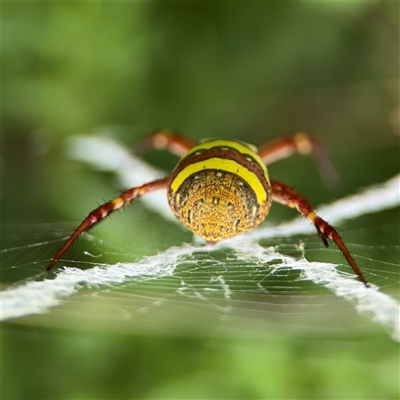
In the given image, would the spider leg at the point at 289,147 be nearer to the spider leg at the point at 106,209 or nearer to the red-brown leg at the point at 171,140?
the red-brown leg at the point at 171,140

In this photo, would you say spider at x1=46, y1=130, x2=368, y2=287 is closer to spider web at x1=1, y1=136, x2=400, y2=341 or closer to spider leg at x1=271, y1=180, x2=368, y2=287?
spider leg at x1=271, y1=180, x2=368, y2=287

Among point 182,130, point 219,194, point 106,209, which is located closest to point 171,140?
point 182,130

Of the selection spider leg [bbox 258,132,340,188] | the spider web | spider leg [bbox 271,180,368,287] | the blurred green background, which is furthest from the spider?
spider leg [bbox 258,132,340,188]

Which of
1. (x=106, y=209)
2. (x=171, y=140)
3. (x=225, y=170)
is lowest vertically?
(x=106, y=209)

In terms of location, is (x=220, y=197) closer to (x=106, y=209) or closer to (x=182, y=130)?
(x=106, y=209)

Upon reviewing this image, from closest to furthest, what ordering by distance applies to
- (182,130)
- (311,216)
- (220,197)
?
(220,197) < (311,216) < (182,130)

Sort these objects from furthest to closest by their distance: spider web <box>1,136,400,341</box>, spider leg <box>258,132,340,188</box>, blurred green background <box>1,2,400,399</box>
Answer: spider leg <box>258,132,340,188</box>, blurred green background <box>1,2,400,399</box>, spider web <box>1,136,400,341</box>

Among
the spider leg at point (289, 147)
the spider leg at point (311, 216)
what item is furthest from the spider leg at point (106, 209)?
the spider leg at point (289, 147)
